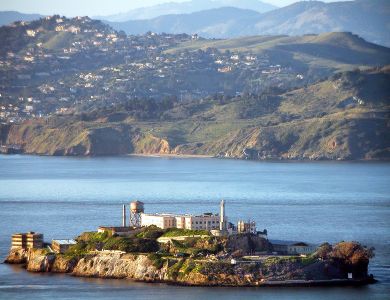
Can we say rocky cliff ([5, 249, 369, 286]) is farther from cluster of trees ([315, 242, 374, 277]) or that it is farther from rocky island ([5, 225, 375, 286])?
cluster of trees ([315, 242, 374, 277])

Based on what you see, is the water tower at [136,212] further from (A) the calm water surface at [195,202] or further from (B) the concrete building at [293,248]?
(B) the concrete building at [293,248]

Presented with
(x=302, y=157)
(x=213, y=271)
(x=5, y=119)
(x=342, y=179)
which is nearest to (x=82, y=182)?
(x=342, y=179)

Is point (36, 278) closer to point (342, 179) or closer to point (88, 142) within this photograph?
point (342, 179)

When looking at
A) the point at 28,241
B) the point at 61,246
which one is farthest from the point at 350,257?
the point at 28,241

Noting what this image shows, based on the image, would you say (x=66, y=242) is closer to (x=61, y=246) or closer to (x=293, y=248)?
(x=61, y=246)

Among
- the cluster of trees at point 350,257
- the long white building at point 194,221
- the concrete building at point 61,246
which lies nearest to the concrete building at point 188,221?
the long white building at point 194,221

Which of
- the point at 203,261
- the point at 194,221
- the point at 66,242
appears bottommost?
the point at 203,261
